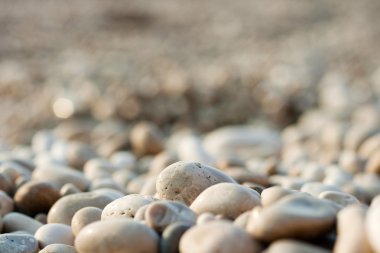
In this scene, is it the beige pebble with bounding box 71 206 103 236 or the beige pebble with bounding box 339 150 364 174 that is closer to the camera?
the beige pebble with bounding box 71 206 103 236

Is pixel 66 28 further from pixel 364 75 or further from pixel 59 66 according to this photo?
pixel 364 75

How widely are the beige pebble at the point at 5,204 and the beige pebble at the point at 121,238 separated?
81 centimetres

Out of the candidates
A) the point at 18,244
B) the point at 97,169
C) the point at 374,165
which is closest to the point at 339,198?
the point at 18,244

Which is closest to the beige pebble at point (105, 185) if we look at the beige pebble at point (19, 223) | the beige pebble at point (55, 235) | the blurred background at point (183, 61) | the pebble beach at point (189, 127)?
the pebble beach at point (189, 127)

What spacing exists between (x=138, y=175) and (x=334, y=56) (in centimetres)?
515

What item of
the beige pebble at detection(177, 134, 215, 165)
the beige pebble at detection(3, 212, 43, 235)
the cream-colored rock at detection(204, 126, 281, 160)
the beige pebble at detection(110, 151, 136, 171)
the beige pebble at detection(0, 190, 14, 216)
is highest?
the beige pebble at detection(0, 190, 14, 216)

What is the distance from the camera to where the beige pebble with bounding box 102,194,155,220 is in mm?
1717

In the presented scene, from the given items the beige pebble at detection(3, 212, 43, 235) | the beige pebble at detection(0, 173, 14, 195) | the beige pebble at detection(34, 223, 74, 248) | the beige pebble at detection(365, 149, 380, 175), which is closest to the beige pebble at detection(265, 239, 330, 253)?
the beige pebble at detection(34, 223, 74, 248)

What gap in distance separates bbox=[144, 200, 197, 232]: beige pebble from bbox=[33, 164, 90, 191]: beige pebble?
1.06 m

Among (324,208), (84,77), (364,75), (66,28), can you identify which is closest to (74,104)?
(84,77)

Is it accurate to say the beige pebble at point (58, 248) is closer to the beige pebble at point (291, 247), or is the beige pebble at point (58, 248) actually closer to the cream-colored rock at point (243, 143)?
the beige pebble at point (291, 247)

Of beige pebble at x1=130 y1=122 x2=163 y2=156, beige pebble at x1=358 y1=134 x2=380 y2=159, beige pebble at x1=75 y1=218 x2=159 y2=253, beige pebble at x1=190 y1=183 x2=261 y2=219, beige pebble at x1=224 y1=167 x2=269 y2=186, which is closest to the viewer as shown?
beige pebble at x1=75 y1=218 x2=159 y2=253

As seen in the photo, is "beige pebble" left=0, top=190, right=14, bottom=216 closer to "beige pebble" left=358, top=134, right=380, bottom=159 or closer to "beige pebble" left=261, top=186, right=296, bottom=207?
"beige pebble" left=261, top=186, right=296, bottom=207

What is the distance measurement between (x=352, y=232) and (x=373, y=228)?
0.21 feet
